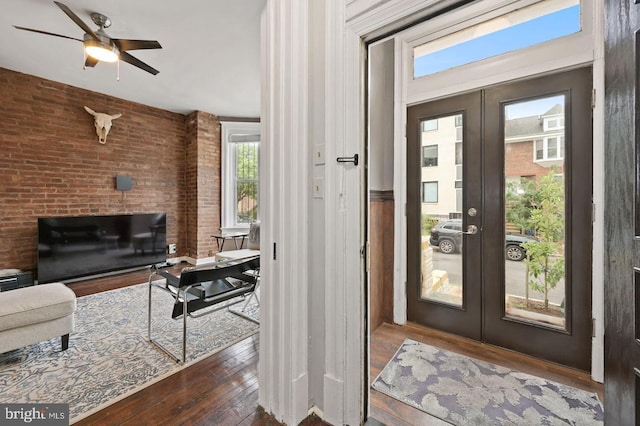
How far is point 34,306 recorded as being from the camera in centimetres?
196

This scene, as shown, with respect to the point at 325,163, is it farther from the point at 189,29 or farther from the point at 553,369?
the point at 189,29

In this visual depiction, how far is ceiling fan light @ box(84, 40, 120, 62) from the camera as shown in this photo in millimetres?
2411

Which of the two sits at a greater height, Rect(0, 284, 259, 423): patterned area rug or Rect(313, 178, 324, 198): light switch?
Rect(313, 178, 324, 198): light switch

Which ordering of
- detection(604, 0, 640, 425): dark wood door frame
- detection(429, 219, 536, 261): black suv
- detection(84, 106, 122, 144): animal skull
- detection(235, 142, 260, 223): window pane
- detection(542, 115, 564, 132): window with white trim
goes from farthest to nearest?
detection(235, 142, 260, 223): window pane < detection(84, 106, 122, 144): animal skull < detection(429, 219, 536, 261): black suv < detection(542, 115, 564, 132): window with white trim < detection(604, 0, 640, 425): dark wood door frame

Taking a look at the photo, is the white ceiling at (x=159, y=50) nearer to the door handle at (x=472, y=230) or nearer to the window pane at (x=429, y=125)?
the window pane at (x=429, y=125)

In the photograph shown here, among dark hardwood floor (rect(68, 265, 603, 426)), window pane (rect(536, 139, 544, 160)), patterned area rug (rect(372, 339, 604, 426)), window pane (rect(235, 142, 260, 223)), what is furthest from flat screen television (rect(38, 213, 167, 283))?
window pane (rect(536, 139, 544, 160))

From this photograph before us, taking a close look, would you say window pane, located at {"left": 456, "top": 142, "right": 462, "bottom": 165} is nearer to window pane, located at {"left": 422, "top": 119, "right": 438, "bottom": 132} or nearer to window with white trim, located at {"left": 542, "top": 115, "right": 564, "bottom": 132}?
window pane, located at {"left": 422, "top": 119, "right": 438, "bottom": 132}

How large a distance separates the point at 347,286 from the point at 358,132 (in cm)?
79

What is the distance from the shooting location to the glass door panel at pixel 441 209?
94.1 inches

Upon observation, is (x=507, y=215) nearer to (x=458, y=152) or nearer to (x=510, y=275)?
(x=510, y=275)

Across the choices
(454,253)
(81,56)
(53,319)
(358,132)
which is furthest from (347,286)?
(81,56)

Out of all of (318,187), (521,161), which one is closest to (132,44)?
(318,187)

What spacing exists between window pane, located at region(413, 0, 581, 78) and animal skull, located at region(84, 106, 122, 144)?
453 cm

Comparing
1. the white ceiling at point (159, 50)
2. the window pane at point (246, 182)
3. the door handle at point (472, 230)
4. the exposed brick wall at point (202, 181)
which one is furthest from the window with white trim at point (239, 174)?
the door handle at point (472, 230)
